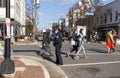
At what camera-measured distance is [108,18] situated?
205ft

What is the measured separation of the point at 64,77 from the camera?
1203 centimetres

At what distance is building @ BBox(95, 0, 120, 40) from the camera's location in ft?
186

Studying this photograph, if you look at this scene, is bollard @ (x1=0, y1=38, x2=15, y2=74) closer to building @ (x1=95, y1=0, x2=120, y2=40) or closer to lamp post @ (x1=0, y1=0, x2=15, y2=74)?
lamp post @ (x1=0, y1=0, x2=15, y2=74)

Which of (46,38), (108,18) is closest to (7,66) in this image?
(46,38)

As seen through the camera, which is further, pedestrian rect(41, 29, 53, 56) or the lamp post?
pedestrian rect(41, 29, 53, 56)

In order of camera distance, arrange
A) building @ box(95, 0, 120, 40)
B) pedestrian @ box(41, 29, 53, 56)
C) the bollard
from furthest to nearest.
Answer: building @ box(95, 0, 120, 40) → pedestrian @ box(41, 29, 53, 56) → the bollard

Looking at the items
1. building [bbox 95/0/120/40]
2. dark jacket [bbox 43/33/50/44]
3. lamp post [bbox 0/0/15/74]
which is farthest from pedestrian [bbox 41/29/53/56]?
building [bbox 95/0/120/40]

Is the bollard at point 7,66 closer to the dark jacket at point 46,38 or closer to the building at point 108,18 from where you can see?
the dark jacket at point 46,38

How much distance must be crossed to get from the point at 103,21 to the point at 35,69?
53171 mm

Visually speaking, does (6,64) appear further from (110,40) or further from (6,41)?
(110,40)

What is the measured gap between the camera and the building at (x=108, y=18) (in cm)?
5667

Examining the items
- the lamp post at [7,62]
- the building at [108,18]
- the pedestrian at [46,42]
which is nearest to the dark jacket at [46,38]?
the pedestrian at [46,42]

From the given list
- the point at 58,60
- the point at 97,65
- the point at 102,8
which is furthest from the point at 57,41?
the point at 102,8

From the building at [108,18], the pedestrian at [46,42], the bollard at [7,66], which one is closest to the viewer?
the bollard at [7,66]
